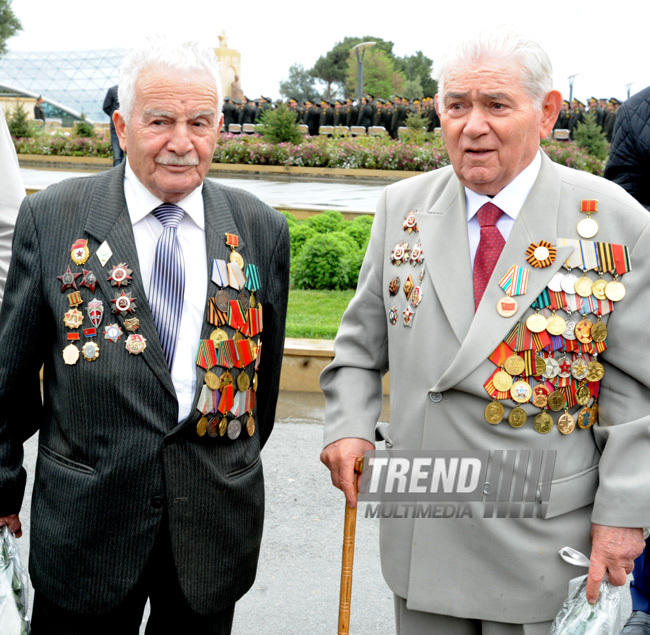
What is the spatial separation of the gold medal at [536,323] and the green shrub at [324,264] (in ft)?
19.7

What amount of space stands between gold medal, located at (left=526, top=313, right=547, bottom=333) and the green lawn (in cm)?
417

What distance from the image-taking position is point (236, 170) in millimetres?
20453

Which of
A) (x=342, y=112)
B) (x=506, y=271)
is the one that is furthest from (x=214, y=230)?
(x=342, y=112)

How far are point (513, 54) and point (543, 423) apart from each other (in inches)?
32.4

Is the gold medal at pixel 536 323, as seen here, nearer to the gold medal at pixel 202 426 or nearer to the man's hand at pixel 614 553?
the man's hand at pixel 614 553

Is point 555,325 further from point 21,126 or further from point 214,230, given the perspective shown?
point 21,126

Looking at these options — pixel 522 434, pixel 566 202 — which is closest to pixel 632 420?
pixel 522 434

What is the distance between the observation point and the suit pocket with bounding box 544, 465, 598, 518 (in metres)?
1.99

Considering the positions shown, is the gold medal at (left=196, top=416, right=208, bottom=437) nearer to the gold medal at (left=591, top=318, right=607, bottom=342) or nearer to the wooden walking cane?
the wooden walking cane

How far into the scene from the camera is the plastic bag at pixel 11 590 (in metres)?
2.04

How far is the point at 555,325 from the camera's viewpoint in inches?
77.9

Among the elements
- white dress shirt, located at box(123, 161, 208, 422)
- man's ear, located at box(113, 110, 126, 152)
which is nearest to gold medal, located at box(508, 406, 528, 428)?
white dress shirt, located at box(123, 161, 208, 422)

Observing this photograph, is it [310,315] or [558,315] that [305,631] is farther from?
[310,315]

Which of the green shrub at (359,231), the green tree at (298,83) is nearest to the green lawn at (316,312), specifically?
the green shrub at (359,231)
